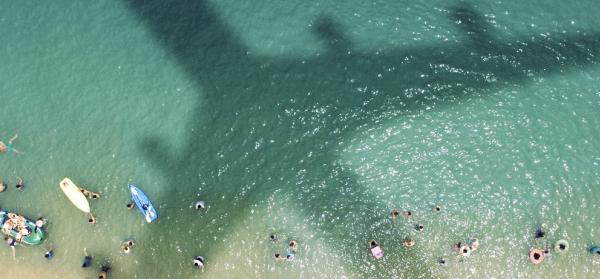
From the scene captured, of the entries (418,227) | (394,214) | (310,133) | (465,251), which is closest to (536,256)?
(465,251)

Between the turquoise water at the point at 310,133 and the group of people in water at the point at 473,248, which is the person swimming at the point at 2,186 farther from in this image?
the group of people in water at the point at 473,248

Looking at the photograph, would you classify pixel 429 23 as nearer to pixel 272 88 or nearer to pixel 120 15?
pixel 272 88

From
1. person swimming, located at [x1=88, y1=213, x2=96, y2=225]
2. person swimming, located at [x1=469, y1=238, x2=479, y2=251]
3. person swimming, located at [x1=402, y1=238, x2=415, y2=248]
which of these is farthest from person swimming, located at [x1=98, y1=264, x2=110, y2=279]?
person swimming, located at [x1=469, y1=238, x2=479, y2=251]

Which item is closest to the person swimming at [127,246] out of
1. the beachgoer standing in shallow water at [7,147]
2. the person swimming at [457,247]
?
the beachgoer standing in shallow water at [7,147]

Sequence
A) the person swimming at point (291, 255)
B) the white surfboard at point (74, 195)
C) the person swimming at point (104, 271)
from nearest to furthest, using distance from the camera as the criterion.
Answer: the person swimming at point (291, 255)
the person swimming at point (104, 271)
the white surfboard at point (74, 195)

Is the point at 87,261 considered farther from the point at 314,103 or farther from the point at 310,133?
the point at 314,103

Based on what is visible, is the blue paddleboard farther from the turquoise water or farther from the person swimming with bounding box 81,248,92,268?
the person swimming with bounding box 81,248,92,268

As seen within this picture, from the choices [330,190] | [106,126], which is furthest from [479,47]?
[106,126]
